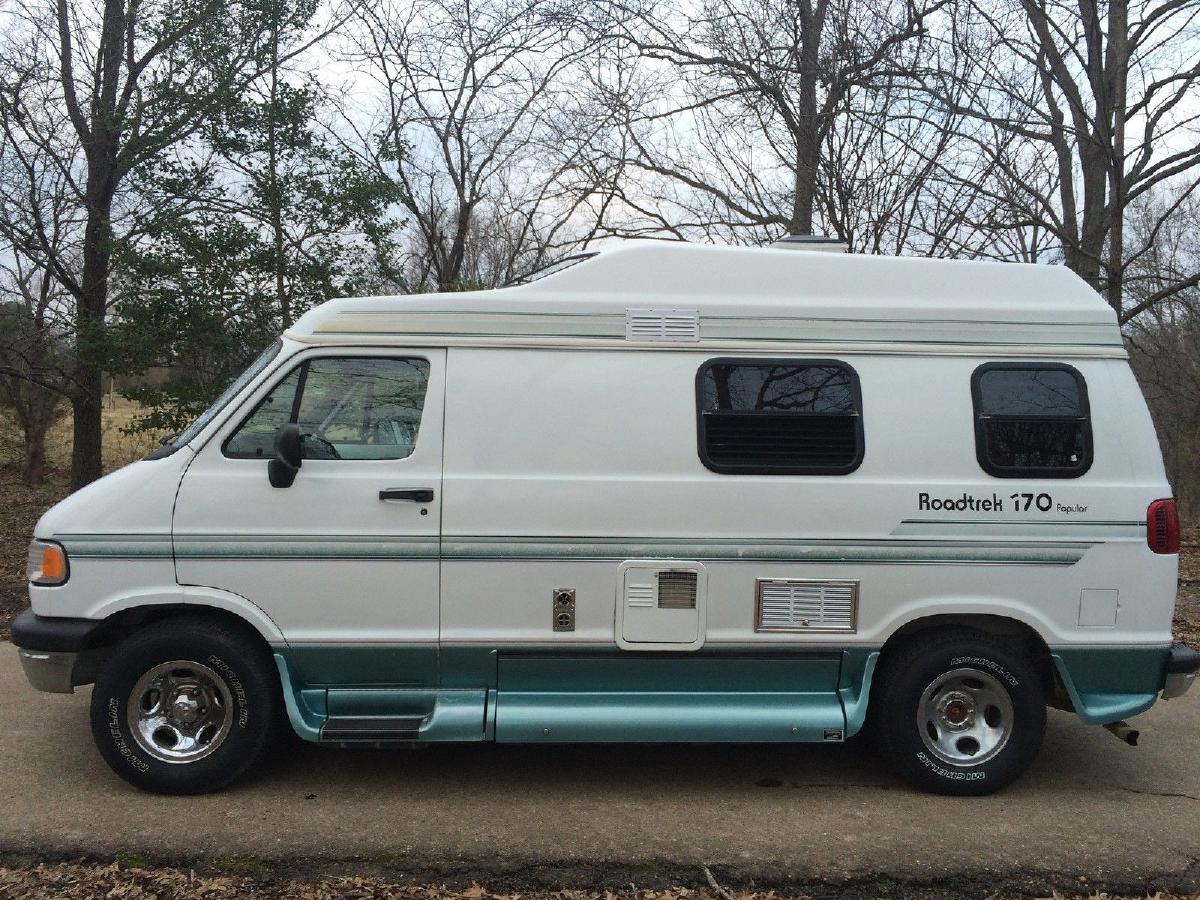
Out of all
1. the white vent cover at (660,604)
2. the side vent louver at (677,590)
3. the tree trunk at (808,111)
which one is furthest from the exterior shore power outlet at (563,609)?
the tree trunk at (808,111)

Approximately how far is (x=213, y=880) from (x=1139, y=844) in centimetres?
394

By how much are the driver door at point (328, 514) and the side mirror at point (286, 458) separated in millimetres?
58

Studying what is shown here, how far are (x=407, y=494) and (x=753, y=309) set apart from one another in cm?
188

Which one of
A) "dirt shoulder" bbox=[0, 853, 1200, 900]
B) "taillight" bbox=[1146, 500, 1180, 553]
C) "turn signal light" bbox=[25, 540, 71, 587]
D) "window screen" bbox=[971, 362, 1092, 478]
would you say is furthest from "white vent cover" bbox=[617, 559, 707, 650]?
"turn signal light" bbox=[25, 540, 71, 587]

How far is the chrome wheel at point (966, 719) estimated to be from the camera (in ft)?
15.5

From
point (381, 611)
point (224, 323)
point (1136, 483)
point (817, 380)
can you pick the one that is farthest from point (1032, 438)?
point (224, 323)

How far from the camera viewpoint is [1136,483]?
4.70 meters

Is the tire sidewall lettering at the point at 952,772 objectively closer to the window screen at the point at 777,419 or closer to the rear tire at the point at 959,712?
the rear tire at the point at 959,712

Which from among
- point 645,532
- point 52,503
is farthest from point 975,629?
point 52,503

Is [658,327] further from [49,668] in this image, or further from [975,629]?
[49,668]

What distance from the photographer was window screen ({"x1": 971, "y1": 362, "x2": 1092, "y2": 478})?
4.70 meters

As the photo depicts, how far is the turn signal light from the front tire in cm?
42

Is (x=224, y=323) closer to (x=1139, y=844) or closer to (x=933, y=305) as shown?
(x=933, y=305)

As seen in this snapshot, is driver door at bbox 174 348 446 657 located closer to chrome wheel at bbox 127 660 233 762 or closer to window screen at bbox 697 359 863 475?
chrome wheel at bbox 127 660 233 762
